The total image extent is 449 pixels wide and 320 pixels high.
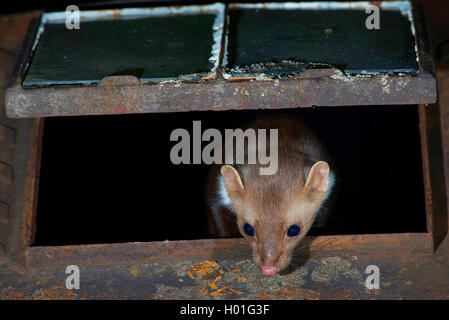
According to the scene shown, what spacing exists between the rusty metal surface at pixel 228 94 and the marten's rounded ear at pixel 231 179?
2.31 feet

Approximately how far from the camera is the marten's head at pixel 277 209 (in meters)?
3.39

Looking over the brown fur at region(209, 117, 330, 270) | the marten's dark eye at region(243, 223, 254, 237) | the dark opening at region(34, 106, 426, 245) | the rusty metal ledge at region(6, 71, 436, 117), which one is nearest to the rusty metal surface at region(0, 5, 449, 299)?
the brown fur at region(209, 117, 330, 270)

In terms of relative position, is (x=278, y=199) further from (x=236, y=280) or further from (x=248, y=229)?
(x=236, y=280)

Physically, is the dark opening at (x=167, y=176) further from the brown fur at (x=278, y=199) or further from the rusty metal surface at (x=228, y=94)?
the rusty metal surface at (x=228, y=94)

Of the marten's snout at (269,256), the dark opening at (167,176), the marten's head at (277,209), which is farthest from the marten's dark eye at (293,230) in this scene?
the dark opening at (167,176)

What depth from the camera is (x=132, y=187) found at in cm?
533

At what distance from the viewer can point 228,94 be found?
2.88 metres

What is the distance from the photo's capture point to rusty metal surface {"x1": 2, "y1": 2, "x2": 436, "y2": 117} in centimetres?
283

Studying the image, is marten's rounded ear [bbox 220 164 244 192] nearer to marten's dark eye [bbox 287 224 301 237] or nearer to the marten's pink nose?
marten's dark eye [bbox 287 224 301 237]

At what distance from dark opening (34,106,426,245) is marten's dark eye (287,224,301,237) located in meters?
0.84

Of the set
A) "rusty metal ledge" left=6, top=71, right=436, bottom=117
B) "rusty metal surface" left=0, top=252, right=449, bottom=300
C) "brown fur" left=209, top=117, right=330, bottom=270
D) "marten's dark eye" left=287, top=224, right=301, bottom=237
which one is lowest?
"rusty metal surface" left=0, top=252, right=449, bottom=300

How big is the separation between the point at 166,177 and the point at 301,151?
1709 millimetres

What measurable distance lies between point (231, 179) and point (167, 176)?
1911 mm
